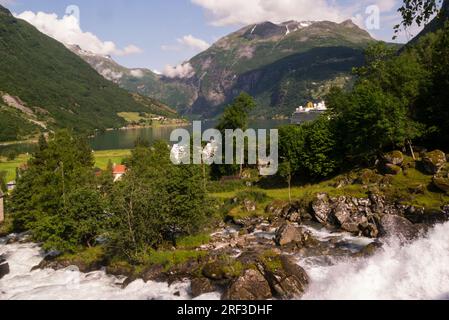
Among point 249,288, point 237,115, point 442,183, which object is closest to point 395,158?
point 442,183

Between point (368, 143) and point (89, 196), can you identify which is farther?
point (368, 143)

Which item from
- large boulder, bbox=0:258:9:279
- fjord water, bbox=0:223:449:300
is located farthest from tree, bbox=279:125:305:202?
large boulder, bbox=0:258:9:279

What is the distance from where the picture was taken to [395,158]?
6316cm

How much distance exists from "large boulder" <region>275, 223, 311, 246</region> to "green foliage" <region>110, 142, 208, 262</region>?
31.5 feet

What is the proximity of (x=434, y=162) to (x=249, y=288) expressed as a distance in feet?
130

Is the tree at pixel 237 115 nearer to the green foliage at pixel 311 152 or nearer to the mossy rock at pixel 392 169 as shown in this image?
the green foliage at pixel 311 152

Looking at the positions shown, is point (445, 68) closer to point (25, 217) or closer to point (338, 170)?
point (338, 170)

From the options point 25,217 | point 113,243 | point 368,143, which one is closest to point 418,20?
point 113,243

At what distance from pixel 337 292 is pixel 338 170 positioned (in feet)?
150

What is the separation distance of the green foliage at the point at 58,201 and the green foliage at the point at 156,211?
4.18m

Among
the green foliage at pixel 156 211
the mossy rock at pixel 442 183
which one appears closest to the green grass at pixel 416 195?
the mossy rock at pixel 442 183

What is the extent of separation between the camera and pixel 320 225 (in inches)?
2164

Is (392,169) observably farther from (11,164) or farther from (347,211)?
(11,164)

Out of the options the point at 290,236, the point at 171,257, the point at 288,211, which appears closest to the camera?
the point at 171,257
